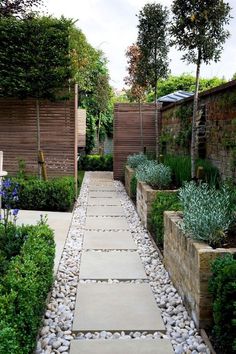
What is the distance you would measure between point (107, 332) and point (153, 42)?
8.98 m

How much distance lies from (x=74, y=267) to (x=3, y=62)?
5.67 metres

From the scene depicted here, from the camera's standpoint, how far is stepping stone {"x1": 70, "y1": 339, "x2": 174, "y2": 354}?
9.98 feet

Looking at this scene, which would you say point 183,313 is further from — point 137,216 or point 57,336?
point 137,216

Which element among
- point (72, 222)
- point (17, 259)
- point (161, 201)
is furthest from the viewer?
point (72, 222)

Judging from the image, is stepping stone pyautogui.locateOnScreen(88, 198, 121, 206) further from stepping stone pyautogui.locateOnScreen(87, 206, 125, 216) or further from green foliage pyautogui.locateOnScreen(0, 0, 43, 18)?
green foliage pyautogui.locateOnScreen(0, 0, 43, 18)

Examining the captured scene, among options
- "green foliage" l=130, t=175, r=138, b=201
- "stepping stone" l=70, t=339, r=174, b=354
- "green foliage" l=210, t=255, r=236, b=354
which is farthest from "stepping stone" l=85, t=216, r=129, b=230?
"green foliage" l=210, t=255, r=236, b=354

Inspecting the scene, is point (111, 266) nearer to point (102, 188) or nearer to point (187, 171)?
point (187, 171)

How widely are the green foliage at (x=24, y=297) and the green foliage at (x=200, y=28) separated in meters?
4.09

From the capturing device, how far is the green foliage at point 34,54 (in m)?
9.09

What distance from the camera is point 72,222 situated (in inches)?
308

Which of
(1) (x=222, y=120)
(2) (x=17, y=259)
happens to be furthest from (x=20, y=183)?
(2) (x=17, y=259)

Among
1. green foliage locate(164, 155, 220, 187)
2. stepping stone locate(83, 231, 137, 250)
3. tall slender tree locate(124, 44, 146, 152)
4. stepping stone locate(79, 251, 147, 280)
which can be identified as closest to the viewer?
stepping stone locate(79, 251, 147, 280)

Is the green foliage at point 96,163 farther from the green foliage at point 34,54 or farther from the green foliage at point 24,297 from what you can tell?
the green foliage at point 24,297

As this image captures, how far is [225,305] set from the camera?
9.27 ft
